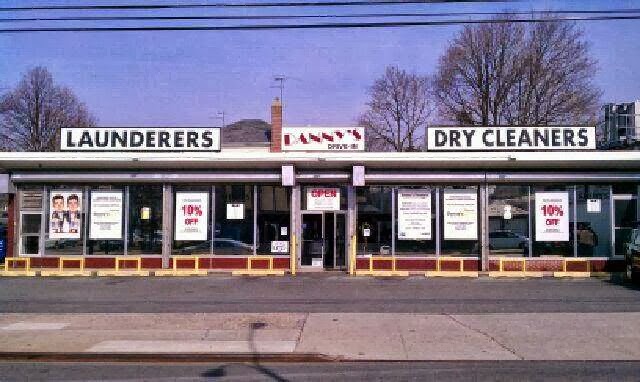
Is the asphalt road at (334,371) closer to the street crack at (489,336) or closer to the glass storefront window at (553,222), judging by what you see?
the street crack at (489,336)

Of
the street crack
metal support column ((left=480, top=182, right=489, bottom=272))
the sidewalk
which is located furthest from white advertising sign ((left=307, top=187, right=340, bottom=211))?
the street crack

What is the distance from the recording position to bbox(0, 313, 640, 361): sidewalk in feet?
34.4

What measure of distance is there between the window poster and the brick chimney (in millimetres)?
7583

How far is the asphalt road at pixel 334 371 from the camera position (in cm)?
901

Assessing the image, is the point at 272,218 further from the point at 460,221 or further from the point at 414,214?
the point at 460,221

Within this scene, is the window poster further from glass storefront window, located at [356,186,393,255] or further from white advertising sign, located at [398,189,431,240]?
white advertising sign, located at [398,189,431,240]

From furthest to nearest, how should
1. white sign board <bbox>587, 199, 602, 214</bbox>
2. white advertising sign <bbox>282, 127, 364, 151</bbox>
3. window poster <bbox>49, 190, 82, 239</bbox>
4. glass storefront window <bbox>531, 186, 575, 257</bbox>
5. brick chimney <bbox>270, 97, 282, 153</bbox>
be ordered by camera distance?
brick chimney <bbox>270, 97, 282, 153</bbox>
window poster <bbox>49, 190, 82, 239</bbox>
white advertising sign <bbox>282, 127, 364, 151</bbox>
white sign board <bbox>587, 199, 602, 214</bbox>
glass storefront window <bbox>531, 186, 575, 257</bbox>

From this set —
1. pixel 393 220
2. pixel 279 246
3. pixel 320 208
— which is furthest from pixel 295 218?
pixel 393 220

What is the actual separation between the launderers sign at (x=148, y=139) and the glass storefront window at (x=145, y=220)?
1.56 meters

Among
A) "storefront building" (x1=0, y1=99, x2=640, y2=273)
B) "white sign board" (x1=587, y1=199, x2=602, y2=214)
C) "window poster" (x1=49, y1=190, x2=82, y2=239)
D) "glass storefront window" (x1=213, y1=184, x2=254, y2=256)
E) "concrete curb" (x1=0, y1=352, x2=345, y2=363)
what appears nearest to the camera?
"concrete curb" (x1=0, y1=352, x2=345, y2=363)

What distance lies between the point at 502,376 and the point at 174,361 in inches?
194

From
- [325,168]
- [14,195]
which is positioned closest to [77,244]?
[14,195]

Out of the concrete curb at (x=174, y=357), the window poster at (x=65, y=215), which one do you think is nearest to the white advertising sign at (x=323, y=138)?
the window poster at (x=65, y=215)

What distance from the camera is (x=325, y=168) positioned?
78.6 feet
